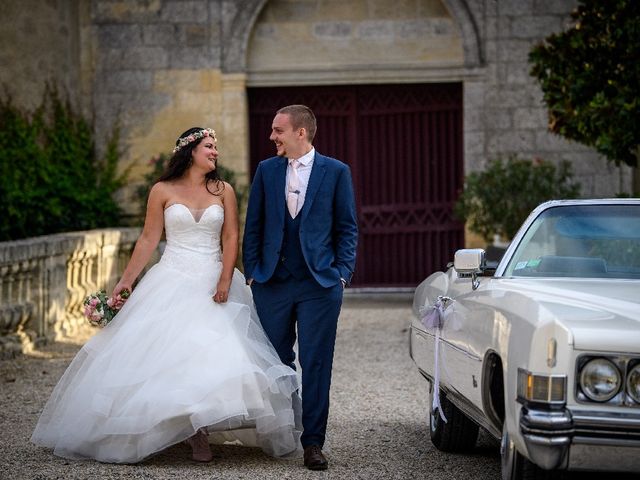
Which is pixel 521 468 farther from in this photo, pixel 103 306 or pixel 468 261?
pixel 103 306

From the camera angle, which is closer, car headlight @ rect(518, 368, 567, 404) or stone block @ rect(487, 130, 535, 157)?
car headlight @ rect(518, 368, 567, 404)

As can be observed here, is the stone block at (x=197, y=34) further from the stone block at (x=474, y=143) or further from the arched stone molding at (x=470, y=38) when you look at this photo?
the stone block at (x=474, y=143)

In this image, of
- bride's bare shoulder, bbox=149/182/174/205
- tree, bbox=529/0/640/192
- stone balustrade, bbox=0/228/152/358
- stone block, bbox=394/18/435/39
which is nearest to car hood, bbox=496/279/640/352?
bride's bare shoulder, bbox=149/182/174/205

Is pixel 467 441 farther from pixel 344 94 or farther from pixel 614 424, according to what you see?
pixel 344 94

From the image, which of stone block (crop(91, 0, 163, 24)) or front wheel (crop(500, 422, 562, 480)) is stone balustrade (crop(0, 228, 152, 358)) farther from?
front wheel (crop(500, 422, 562, 480))

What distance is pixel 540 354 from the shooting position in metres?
4.58

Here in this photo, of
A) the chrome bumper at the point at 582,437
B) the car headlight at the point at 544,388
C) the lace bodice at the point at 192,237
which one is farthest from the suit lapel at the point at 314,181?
the chrome bumper at the point at 582,437

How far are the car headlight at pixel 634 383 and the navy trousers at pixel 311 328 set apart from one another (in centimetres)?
203

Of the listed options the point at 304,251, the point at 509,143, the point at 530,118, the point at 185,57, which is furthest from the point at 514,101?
the point at 304,251

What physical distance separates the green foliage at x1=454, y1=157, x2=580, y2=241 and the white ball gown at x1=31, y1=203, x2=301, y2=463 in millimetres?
8746

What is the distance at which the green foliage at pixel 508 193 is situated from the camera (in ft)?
50.0

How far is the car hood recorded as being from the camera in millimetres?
4555

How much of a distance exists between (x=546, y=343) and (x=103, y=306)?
10.2ft

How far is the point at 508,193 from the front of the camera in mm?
15305
